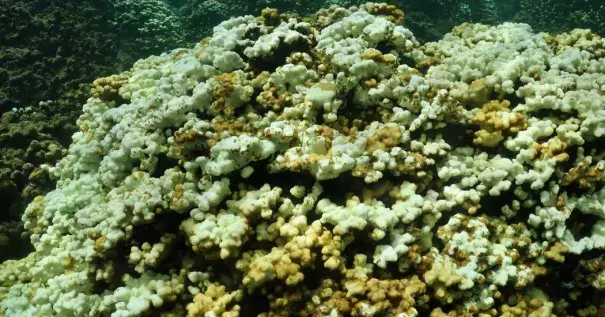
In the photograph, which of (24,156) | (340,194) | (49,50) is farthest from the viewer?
(49,50)

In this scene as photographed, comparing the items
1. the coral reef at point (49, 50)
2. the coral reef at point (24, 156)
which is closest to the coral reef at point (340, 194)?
the coral reef at point (24, 156)

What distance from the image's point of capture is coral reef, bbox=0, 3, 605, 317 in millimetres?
3346

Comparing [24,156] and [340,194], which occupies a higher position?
[340,194]

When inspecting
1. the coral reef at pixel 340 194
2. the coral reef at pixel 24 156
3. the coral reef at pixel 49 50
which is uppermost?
the coral reef at pixel 340 194

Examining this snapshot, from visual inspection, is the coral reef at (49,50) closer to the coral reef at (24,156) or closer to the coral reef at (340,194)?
the coral reef at (24,156)

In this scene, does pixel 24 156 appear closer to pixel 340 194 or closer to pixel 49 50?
pixel 49 50

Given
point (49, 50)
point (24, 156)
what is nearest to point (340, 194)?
point (24, 156)

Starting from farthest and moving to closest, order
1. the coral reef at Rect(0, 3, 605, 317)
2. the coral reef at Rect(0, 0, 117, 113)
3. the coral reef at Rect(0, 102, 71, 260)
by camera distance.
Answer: the coral reef at Rect(0, 0, 117, 113) → the coral reef at Rect(0, 102, 71, 260) → the coral reef at Rect(0, 3, 605, 317)

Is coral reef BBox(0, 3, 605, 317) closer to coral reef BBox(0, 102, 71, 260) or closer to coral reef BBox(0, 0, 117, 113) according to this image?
coral reef BBox(0, 102, 71, 260)

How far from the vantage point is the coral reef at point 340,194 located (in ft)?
11.0

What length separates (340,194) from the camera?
12.2 feet

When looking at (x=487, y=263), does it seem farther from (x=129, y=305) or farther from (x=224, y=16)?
(x=224, y=16)

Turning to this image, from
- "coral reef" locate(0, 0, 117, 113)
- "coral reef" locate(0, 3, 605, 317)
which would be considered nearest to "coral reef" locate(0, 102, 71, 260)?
"coral reef" locate(0, 0, 117, 113)

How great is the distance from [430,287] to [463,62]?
2.44 meters
